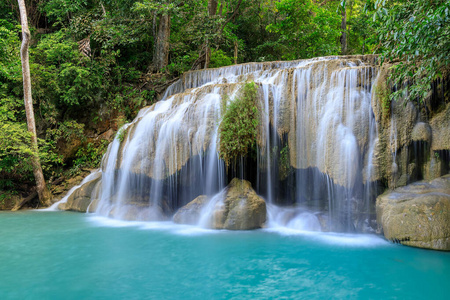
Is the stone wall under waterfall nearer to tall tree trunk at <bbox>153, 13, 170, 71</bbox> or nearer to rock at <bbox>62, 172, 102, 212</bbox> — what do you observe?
rock at <bbox>62, 172, 102, 212</bbox>

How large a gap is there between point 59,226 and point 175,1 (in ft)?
34.4

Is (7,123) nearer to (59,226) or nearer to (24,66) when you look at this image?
(24,66)

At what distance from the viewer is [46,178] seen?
12031 mm

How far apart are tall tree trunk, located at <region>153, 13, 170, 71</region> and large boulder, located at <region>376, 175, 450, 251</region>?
39.4 ft

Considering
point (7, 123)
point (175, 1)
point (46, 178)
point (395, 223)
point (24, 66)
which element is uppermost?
point (175, 1)

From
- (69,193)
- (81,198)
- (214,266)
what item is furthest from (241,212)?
(69,193)

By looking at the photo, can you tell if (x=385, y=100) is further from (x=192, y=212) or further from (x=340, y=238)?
(x=192, y=212)

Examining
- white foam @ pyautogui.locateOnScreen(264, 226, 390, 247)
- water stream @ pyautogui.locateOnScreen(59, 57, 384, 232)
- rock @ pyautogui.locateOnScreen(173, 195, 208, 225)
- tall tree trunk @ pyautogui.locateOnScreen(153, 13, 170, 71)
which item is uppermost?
tall tree trunk @ pyautogui.locateOnScreen(153, 13, 170, 71)

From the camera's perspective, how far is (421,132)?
6.58 metres

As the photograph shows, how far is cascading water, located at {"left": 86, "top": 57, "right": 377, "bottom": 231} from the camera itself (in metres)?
7.14

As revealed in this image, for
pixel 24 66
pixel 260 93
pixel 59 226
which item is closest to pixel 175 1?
pixel 24 66

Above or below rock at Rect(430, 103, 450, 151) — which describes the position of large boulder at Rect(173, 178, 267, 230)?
below

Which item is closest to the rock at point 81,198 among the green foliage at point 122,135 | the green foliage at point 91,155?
the green foliage at point 91,155

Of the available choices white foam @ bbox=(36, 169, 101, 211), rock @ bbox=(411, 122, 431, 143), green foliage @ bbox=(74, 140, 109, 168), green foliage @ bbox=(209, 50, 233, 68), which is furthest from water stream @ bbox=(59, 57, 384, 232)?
green foliage @ bbox=(209, 50, 233, 68)
